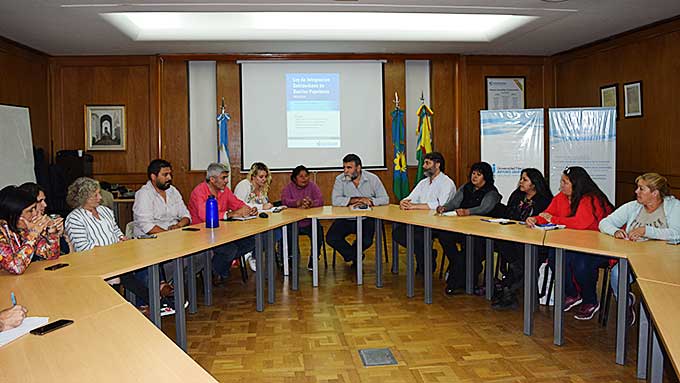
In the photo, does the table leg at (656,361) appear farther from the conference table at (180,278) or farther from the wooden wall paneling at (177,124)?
the wooden wall paneling at (177,124)

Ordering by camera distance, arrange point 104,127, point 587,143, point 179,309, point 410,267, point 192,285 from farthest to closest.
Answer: point 104,127 < point 587,143 < point 410,267 < point 192,285 < point 179,309

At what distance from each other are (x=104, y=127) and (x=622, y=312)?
25.2 feet

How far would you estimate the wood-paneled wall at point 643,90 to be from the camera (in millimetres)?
6941

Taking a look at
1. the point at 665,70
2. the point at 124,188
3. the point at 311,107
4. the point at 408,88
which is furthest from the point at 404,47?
the point at 124,188

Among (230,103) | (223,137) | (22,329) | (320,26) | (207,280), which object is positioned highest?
(320,26)

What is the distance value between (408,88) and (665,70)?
146 inches

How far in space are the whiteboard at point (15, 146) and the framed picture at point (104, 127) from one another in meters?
1.29

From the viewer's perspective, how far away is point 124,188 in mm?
8742

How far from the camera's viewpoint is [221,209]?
5.83 metres

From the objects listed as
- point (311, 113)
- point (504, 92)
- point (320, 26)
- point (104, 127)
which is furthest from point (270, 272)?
point (504, 92)

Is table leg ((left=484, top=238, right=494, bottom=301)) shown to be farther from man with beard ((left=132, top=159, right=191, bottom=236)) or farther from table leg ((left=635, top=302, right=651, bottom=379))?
man with beard ((left=132, top=159, right=191, bottom=236))

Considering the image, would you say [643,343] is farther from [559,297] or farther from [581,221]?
Answer: [581,221]

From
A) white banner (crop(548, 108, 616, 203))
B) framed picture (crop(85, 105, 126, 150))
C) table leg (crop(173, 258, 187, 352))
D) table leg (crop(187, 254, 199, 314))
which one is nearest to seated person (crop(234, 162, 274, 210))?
table leg (crop(187, 254, 199, 314))

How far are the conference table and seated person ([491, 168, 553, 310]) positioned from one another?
6.3 inches
